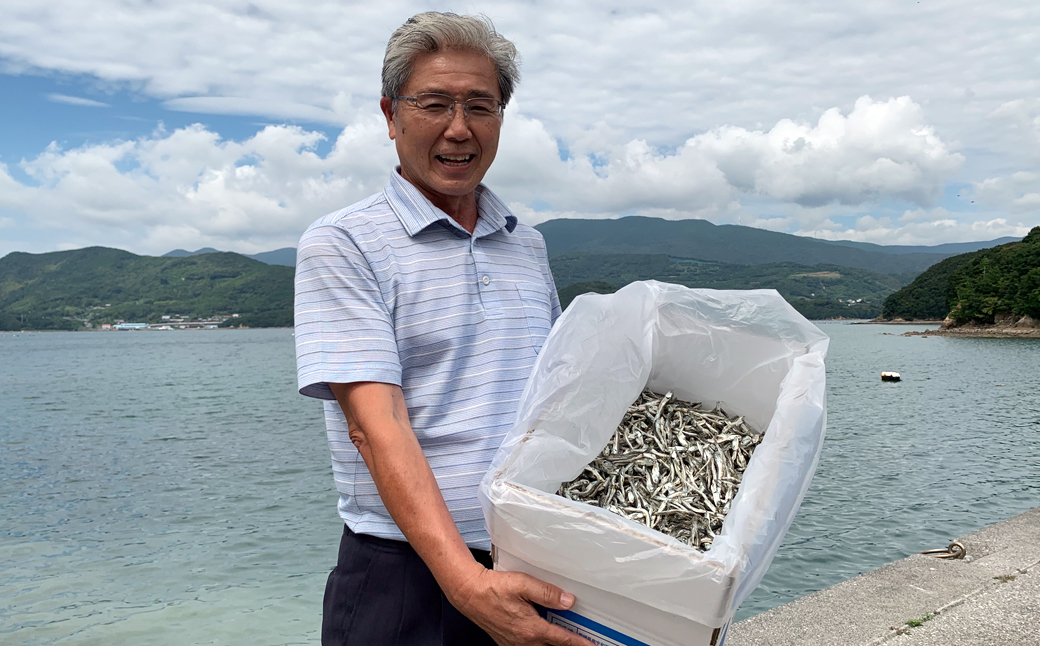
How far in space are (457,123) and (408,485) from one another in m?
0.81

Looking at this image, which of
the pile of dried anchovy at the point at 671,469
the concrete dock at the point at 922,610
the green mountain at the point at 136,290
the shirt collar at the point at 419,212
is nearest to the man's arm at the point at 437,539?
the pile of dried anchovy at the point at 671,469

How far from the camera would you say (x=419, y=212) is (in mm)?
1663

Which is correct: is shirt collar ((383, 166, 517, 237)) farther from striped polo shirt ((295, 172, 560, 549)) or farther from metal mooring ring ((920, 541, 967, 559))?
metal mooring ring ((920, 541, 967, 559))

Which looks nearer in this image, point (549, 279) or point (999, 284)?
point (549, 279)

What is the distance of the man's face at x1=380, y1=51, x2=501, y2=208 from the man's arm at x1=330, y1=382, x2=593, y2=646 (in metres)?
0.55

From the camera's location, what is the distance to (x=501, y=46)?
165 centimetres

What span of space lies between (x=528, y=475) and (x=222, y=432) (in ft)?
77.4

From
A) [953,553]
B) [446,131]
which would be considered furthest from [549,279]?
[953,553]

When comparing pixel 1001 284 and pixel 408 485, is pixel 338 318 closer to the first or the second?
pixel 408 485

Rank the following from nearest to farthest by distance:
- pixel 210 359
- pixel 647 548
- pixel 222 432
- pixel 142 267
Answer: pixel 647 548 < pixel 222 432 < pixel 210 359 < pixel 142 267

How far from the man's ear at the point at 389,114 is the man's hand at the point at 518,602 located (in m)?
1.04

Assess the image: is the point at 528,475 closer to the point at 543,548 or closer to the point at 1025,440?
the point at 543,548

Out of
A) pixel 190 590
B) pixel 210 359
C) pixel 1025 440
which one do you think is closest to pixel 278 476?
pixel 190 590

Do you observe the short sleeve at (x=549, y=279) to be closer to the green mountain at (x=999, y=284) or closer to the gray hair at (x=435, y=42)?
the gray hair at (x=435, y=42)
